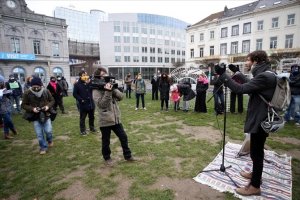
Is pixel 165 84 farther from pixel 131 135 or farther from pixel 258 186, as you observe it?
pixel 258 186

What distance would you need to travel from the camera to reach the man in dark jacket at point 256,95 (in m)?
2.67

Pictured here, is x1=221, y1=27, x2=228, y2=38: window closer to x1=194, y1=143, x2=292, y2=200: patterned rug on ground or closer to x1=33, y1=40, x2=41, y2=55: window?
x1=33, y1=40, x2=41, y2=55: window

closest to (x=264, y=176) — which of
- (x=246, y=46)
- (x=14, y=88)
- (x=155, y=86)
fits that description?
(x=155, y=86)

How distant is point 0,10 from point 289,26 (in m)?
43.8

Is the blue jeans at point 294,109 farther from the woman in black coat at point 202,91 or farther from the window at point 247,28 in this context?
the window at point 247,28

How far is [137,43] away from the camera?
188 feet

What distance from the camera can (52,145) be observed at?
543cm

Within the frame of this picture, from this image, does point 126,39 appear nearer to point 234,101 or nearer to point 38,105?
point 234,101

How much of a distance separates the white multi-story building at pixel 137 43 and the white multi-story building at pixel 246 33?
66.7 ft

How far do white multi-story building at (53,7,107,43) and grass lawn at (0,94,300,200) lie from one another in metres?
94.1

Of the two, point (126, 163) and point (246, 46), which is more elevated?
point (246, 46)

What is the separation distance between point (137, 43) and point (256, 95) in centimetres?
5716

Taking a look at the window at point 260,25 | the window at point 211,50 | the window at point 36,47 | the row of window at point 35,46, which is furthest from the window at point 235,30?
the window at point 36,47

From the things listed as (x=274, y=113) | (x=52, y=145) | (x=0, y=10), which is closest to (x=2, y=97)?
(x=52, y=145)
